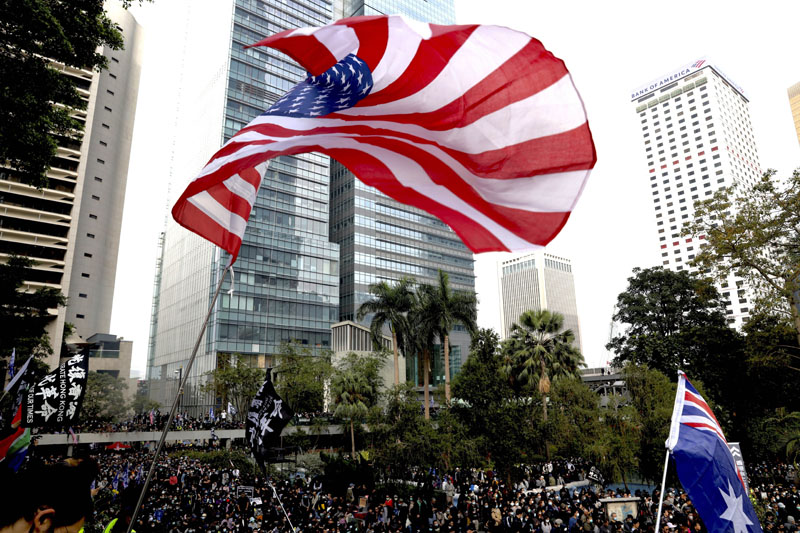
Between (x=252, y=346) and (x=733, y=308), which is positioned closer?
(x=252, y=346)

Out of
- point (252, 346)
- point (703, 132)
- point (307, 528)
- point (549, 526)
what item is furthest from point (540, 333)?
point (703, 132)

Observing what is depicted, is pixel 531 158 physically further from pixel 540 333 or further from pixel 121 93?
pixel 121 93

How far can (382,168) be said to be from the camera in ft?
18.9

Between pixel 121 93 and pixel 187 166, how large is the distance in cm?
2683

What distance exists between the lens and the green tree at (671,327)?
125 feet

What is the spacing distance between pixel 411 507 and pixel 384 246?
6372 cm

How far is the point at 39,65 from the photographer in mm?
11961

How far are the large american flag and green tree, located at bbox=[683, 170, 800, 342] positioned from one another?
22959 millimetres

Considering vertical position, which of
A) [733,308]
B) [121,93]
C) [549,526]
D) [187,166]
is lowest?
[549,526]

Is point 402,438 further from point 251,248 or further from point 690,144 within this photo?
point 690,144

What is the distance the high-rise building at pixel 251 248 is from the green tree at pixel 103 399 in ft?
20.5

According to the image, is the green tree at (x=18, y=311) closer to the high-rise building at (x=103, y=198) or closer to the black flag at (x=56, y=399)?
the black flag at (x=56, y=399)

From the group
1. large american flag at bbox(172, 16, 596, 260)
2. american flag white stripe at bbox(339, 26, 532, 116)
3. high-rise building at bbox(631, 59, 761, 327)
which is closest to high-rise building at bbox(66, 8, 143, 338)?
large american flag at bbox(172, 16, 596, 260)

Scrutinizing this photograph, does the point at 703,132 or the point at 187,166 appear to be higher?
the point at 703,132
